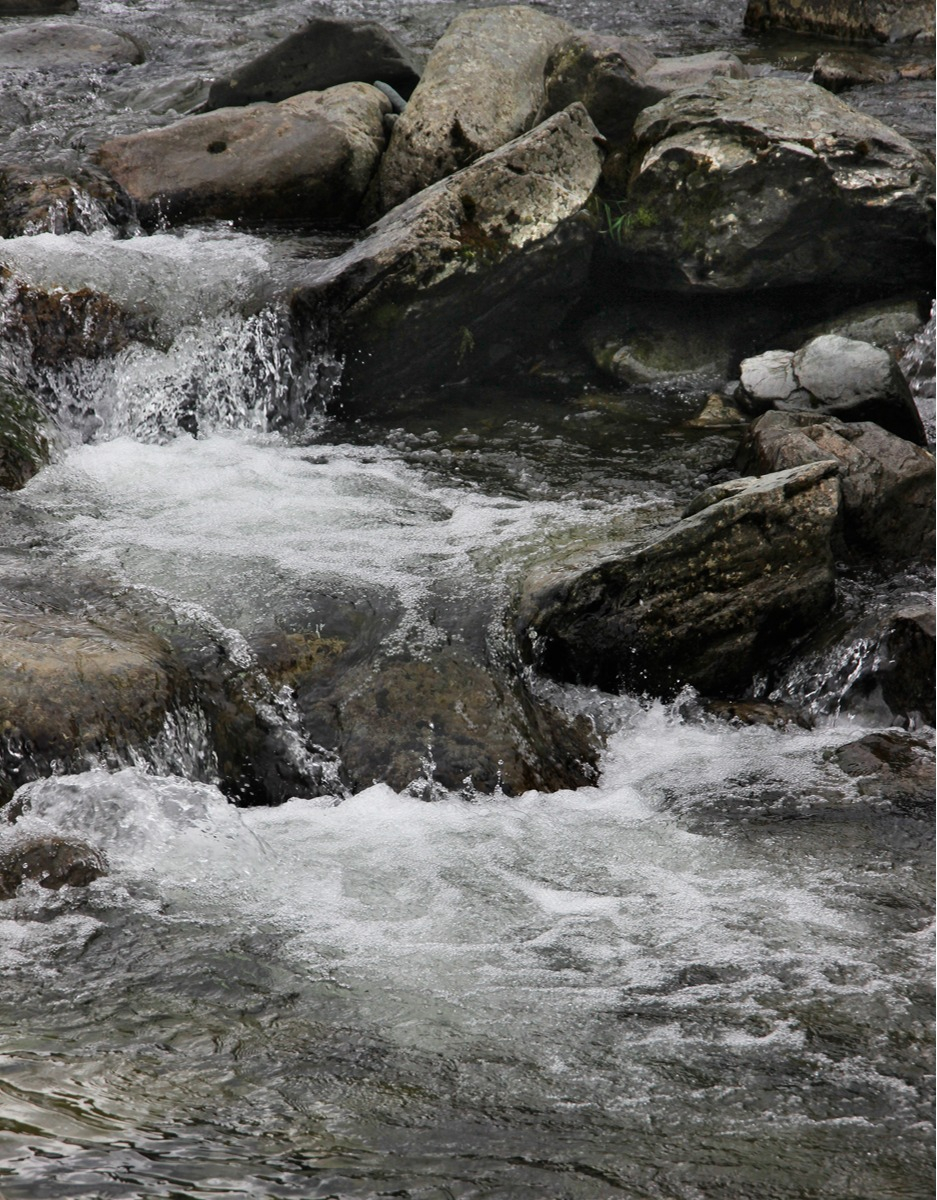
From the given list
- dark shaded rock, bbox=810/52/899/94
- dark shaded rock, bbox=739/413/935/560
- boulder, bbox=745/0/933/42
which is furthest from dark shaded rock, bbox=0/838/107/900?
boulder, bbox=745/0/933/42

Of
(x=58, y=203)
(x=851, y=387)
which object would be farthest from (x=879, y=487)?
(x=58, y=203)

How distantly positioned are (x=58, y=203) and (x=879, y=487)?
18.7 feet

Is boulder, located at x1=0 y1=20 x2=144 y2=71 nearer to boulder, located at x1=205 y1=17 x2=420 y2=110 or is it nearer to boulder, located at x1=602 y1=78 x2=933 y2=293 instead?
boulder, located at x1=205 y1=17 x2=420 y2=110

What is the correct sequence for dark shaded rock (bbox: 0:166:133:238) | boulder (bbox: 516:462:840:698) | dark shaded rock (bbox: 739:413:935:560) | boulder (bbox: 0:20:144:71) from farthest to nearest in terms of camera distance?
boulder (bbox: 0:20:144:71), dark shaded rock (bbox: 0:166:133:238), dark shaded rock (bbox: 739:413:935:560), boulder (bbox: 516:462:840:698)

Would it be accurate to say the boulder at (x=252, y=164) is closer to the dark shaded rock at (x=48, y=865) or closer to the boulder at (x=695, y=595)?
the boulder at (x=695, y=595)

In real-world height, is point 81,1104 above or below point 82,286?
below

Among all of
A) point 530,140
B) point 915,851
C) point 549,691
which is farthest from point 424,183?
point 915,851

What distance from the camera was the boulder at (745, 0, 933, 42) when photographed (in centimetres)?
1202

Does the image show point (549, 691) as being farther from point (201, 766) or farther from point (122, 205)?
point (122, 205)

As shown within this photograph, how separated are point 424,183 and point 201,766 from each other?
5.48 m

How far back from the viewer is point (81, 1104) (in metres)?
2.48

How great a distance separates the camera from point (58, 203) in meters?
8.02

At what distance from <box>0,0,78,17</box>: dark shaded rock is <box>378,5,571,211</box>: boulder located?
6.12 meters

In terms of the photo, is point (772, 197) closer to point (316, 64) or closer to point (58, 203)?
point (316, 64)
